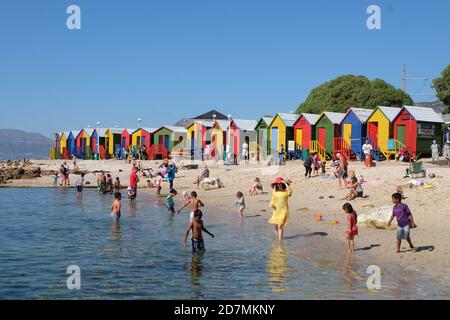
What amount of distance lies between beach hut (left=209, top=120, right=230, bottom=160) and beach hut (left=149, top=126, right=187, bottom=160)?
4.90 m

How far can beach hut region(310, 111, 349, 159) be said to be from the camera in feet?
135

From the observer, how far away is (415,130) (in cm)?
3647

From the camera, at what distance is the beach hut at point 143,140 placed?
57547 mm

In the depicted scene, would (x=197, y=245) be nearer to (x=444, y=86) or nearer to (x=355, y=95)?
(x=444, y=86)

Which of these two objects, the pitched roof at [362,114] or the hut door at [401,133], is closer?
the hut door at [401,133]

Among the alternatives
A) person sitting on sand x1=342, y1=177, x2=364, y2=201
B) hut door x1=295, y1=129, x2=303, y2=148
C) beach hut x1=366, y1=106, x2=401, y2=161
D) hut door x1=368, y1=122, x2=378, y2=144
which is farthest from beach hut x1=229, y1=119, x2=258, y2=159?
person sitting on sand x1=342, y1=177, x2=364, y2=201

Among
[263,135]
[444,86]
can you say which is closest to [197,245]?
[263,135]

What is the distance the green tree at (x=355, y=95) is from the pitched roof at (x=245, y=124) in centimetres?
1949

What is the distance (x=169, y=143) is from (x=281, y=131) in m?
15.8

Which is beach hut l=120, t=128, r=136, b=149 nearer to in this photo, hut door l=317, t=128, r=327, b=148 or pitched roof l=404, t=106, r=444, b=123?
hut door l=317, t=128, r=327, b=148

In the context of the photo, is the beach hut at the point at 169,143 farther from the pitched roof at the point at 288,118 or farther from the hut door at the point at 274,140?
the pitched roof at the point at 288,118

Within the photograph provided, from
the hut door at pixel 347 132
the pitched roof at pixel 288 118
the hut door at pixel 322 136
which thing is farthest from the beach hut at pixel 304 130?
the hut door at pixel 347 132

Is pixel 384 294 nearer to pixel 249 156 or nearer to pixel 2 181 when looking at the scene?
pixel 249 156

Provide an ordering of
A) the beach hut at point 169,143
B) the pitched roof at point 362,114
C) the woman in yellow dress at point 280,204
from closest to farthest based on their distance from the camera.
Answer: the woman in yellow dress at point 280,204 < the pitched roof at point 362,114 < the beach hut at point 169,143
